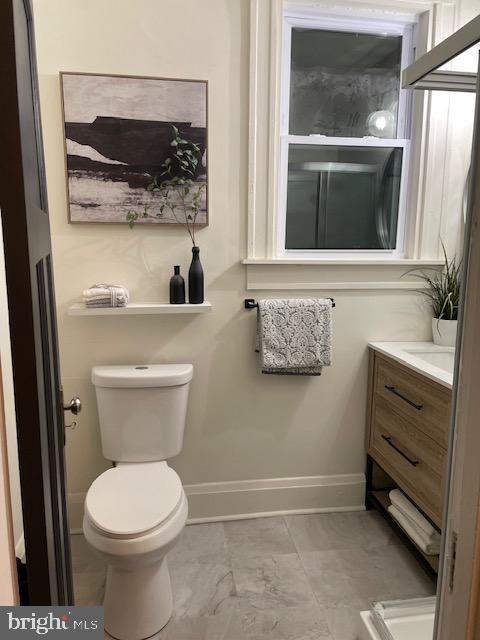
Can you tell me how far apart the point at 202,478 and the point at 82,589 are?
0.70m

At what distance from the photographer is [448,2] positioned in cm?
216

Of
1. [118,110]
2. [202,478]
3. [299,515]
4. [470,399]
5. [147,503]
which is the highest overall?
[118,110]

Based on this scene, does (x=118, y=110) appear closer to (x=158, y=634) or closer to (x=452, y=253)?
(x=452, y=253)

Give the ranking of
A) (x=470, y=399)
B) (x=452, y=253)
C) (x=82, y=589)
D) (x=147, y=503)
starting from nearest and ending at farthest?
(x=470, y=399)
(x=147, y=503)
(x=82, y=589)
(x=452, y=253)

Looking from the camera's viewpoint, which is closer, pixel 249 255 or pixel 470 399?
pixel 470 399

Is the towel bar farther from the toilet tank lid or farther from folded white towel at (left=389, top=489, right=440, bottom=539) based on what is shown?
folded white towel at (left=389, top=489, right=440, bottom=539)

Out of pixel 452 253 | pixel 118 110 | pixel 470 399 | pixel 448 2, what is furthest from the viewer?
pixel 452 253

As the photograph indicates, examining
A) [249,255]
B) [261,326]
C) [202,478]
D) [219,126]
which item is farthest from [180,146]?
[202,478]

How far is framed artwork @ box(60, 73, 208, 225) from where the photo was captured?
198 centimetres

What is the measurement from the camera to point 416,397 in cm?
193

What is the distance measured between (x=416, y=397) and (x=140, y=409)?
3.69ft

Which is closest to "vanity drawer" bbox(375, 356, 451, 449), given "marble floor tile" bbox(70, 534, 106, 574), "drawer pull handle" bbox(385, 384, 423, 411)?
"drawer pull handle" bbox(385, 384, 423, 411)

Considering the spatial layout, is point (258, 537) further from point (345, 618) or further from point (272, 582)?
point (345, 618)

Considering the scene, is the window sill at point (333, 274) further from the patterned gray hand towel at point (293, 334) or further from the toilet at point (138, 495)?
the toilet at point (138, 495)
